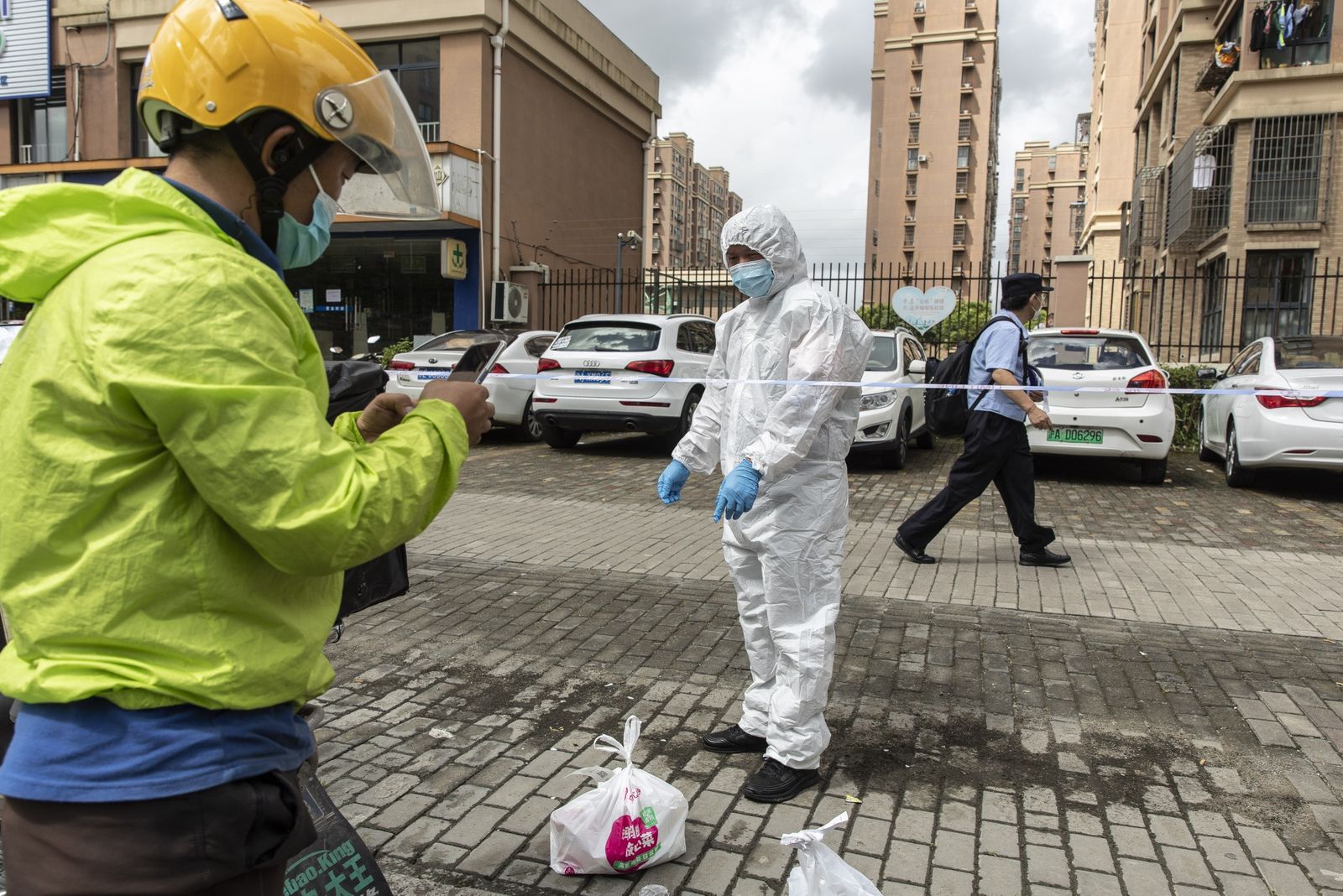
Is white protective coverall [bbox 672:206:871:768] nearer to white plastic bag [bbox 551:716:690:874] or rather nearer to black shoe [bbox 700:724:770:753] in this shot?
black shoe [bbox 700:724:770:753]

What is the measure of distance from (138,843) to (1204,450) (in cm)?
1312

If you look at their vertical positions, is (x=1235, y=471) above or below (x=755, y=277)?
below

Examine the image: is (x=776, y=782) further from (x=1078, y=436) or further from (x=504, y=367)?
(x=504, y=367)

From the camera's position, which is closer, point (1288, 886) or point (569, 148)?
point (1288, 886)

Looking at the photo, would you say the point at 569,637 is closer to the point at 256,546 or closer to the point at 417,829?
the point at 417,829

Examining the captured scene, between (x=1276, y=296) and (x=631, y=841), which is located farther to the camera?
(x=1276, y=296)

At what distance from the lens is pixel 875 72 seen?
99125 mm

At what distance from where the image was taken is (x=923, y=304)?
16406 millimetres

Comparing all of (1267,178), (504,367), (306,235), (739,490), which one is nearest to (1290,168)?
(1267,178)

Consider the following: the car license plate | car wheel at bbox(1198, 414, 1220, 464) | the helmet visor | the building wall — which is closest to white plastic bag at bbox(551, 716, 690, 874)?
the helmet visor

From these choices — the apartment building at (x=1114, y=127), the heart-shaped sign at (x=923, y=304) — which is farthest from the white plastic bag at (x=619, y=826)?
the apartment building at (x=1114, y=127)

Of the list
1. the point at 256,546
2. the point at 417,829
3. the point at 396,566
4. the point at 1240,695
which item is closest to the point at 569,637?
the point at 417,829

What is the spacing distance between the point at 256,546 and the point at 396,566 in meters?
1.25

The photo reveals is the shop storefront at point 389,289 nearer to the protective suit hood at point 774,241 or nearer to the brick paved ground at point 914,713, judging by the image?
the brick paved ground at point 914,713
